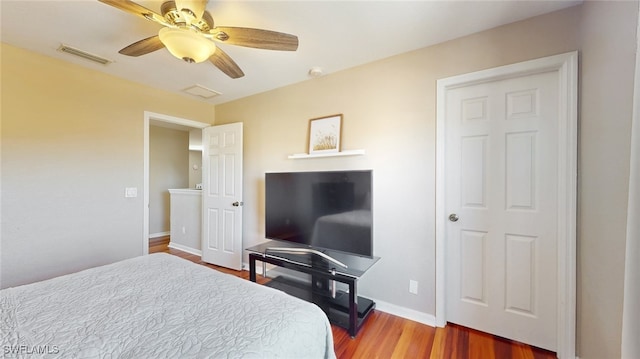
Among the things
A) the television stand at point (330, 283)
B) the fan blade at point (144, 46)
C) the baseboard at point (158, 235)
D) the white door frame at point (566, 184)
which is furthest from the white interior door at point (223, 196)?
the white door frame at point (566, 184)

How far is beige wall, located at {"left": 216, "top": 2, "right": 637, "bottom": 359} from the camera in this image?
1200 millimetres

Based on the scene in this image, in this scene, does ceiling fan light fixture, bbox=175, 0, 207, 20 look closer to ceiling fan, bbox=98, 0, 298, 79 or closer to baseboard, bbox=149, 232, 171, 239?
ceiling fan, bbox=98, 0, 298, 79

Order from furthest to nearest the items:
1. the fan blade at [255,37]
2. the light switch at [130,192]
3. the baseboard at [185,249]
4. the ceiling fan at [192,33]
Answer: the baseboard at [185,249], the light switch at [130,192], the fan blade at [255,37], the ceiling fan at [192,33]

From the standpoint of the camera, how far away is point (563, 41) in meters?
1.58

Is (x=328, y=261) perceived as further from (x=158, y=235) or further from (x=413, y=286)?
(x=158, y=235)

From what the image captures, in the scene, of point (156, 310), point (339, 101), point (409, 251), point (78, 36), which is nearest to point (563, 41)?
point (339, 101)

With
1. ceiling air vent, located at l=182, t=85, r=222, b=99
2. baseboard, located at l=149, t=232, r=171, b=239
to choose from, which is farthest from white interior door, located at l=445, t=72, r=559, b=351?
baseboard, located at l=149, t=232, r=171, b=239

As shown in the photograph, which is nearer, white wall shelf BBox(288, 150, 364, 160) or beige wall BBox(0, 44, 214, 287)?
beige wall BBox(0, 44, 214, 287)

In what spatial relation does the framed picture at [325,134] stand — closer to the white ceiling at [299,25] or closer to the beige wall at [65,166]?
the white ceiling at [299,25]

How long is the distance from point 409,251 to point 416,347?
2.31 ft

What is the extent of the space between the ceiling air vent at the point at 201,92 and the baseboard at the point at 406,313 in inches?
122

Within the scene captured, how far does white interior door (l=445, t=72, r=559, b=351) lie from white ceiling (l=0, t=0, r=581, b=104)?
52 centimetres

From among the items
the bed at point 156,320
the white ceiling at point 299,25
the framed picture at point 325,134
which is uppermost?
the white ceiling at point 299,25

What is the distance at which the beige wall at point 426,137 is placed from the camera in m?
1.20
